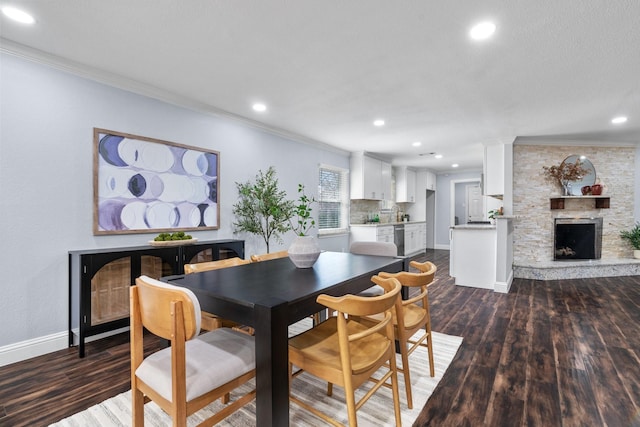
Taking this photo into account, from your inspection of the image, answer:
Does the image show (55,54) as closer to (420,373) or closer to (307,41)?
(307,41)

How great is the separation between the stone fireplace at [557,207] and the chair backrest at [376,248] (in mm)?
3734

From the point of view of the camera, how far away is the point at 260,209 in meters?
4.11

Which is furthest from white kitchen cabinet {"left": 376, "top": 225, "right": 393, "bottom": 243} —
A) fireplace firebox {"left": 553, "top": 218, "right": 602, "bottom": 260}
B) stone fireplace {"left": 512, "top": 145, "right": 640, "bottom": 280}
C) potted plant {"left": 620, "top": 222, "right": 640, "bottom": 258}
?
potted plant {"left": 620, "top": 222, "right": 640, "bottom": 258}

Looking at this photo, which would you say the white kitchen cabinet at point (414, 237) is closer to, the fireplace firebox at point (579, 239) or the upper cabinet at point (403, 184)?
the upper cabinet at point (403, 184)

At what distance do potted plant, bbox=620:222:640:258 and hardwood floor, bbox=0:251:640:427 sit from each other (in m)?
2.68

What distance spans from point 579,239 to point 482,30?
5.38 metres

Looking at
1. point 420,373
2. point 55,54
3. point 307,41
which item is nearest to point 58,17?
point 55,54

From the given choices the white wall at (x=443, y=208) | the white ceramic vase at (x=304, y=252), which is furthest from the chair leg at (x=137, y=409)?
the white wall at (x=443, y=208)

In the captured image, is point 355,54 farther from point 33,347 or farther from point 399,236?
point 399,236

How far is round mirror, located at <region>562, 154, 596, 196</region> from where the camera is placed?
5.47m

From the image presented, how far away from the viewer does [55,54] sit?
246cm

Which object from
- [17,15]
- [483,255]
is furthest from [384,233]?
[17,15]

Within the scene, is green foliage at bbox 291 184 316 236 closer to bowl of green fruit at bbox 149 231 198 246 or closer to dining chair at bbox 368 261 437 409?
dining chair at bbox 368 261 437 409

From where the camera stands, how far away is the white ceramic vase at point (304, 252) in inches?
81.0
